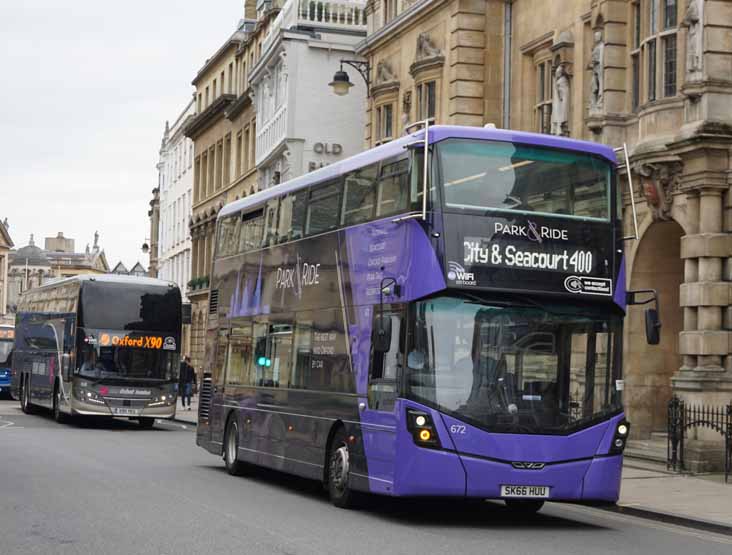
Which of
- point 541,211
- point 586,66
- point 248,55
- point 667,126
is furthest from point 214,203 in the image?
point 541,211

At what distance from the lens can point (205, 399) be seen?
80.0 feet

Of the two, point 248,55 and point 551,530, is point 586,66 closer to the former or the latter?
point 551,530

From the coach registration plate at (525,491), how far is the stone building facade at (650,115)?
8396 millimetres

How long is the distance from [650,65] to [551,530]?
42.5 feet

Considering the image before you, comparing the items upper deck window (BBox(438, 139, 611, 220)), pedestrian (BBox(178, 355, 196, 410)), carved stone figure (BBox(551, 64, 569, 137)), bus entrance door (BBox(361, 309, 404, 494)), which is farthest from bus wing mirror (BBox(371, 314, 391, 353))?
pedestrian (BBox(178, 355, 196, 410))

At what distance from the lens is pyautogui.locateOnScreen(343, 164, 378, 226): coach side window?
56.6 feet

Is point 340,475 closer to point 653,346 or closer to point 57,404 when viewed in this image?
point 653,346

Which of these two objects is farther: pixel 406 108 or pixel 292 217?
pixel 406 108

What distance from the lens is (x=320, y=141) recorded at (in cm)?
5172

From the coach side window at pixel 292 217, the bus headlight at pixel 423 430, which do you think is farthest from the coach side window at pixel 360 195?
the bus headlight at pixel 423 430

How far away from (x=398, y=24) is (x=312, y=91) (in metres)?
13.3

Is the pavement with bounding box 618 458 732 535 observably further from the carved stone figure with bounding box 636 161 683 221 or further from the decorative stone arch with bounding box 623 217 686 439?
the carved stone figure with bounding box 636 161 683 221

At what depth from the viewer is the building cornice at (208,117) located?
2687 inches

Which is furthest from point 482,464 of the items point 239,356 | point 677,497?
point 239,356
